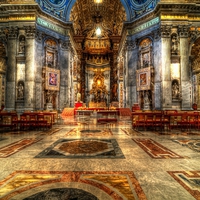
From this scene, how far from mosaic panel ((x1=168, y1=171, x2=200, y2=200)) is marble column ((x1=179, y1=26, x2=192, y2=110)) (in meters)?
11.7

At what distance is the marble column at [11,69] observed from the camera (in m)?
13.1

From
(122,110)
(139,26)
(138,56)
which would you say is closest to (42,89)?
(122,110)

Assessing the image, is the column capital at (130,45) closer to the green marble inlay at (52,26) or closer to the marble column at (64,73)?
the marble column at (64,73)

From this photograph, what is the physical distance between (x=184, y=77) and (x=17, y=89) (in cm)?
1428

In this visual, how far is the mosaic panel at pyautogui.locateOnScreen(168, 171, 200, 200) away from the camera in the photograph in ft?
5.87

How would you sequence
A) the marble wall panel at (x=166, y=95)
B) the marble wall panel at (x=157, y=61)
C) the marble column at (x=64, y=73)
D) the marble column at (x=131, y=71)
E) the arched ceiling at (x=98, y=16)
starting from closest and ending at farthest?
the marble wall panel at (x=166, y=95)
the marble wall panel at (x=157, y=61)
the marble column at (x=131, y=71)
the marble column at (x=64, y=73)
the arched ceiling at (x=98, y=16)

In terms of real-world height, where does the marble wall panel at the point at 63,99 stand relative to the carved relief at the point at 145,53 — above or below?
below

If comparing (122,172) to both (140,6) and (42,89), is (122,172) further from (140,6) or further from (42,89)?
(140,6)

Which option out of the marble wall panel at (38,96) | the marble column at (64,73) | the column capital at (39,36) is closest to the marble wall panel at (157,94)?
the marble column at (64,73)

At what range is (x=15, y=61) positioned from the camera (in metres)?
13.2

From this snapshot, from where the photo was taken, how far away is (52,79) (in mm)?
14727

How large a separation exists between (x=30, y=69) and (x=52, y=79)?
2.21 metres

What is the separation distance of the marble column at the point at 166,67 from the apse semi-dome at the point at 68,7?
10.6ft

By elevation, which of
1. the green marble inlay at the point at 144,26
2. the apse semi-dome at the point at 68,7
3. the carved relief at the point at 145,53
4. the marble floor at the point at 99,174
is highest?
the apse semi-dome at the point at 68,7
